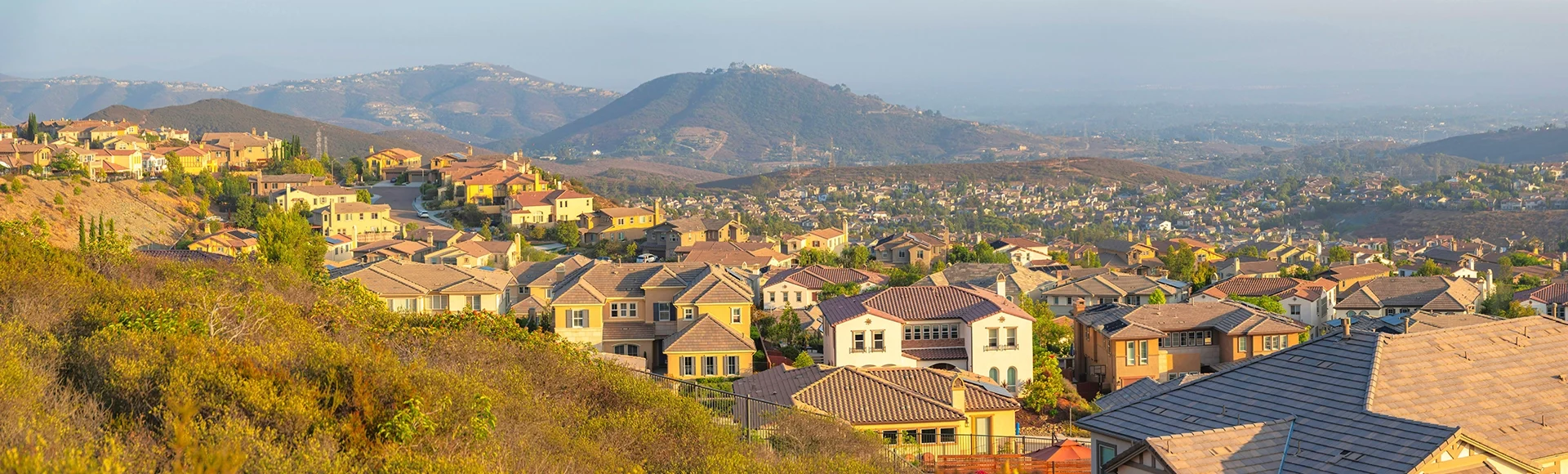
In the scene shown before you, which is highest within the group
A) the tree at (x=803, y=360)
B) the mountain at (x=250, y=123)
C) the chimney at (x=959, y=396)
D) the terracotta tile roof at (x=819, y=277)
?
the mountain at (x=250, y=123)

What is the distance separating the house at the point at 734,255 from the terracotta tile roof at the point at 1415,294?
19.1 metres

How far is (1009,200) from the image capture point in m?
141

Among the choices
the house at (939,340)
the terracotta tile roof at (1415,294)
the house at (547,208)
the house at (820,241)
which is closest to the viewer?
the house at (939,340)

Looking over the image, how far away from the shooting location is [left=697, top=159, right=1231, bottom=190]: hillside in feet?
504

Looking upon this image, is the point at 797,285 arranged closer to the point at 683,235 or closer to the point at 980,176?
the point at 683,235

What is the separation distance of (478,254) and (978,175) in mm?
114322

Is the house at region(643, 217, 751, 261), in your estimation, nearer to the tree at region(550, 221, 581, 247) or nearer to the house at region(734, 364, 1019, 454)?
the tree at region(550, 221, 581, 247)

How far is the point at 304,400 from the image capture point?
1170cm

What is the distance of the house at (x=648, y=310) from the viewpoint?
3077 centimetres

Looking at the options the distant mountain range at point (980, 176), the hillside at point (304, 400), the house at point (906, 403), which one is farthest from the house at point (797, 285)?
the distant mountain range at point (980, 176)

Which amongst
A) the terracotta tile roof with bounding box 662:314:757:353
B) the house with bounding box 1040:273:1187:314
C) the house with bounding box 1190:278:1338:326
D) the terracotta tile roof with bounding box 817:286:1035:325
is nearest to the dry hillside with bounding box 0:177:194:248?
the terracotta tile roof with bounding box 662:314:757:353

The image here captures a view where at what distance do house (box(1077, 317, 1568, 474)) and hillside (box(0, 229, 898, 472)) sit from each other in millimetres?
2850

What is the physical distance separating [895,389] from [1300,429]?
9.84 meters

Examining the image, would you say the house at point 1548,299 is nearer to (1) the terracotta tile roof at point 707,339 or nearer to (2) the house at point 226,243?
(1) the terracotta tile roof at point 707,339
